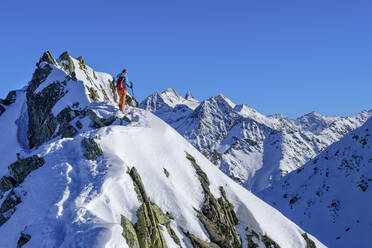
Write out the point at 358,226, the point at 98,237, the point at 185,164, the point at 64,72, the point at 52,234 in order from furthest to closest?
the point at 358,226
the point at 64,72
the point at 185,164
the point at 52,234
the point at 98,237

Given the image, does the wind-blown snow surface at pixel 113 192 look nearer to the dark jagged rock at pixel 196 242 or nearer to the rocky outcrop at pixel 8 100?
the dark jagged rock at pixel 196 242

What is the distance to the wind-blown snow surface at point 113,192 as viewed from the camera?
1103 cm

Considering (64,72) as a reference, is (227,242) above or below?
below

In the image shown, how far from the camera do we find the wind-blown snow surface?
11.0 metres

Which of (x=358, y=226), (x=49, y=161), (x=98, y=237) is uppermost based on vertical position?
(x=49, y=161)

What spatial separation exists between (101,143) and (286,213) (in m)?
48.5

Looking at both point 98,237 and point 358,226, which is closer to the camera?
point 98,237

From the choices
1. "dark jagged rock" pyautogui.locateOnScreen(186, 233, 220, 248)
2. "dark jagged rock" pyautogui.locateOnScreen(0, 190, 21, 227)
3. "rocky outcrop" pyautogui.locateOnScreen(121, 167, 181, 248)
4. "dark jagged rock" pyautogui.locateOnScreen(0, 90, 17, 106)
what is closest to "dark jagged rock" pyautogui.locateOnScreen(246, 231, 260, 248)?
"dark jagged rock" pyautogui.locateOnScreen(186, 233, 220, 248)

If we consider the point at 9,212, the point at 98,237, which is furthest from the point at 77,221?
the point at 9,212

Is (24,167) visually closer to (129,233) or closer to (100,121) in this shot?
(129,233)

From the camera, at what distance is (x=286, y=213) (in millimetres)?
56562

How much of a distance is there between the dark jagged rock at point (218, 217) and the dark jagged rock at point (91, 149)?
6.20 metres

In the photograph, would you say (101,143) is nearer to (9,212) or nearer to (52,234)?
(9,212)

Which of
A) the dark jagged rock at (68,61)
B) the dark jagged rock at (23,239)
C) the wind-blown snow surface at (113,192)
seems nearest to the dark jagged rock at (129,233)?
the wind-blown snow surface at (113,192)
